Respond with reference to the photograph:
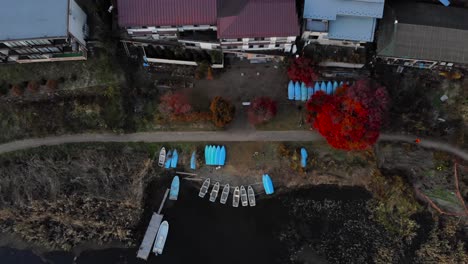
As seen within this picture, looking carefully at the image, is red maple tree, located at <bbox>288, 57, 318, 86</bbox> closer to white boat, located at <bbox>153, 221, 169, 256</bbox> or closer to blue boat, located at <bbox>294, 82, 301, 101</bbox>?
blue boat, located at <bbox>294, 82, 301, 101</bbox>

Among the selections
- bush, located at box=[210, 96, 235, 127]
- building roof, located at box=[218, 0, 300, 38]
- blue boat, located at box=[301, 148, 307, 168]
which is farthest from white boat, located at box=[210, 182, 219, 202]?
building roof, located at box=[218, 0, 300, 38]

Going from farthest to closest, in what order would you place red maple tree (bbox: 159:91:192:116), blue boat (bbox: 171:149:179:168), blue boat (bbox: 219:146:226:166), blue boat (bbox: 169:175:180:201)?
1. blue boat (bbox: 169:175:180:201)
2. blue boat (bbox: 171:149:179:168)
3. blue boat (bbox: 219:146:226:166)
4. red maple tree (bbox: 159:91:192:116)

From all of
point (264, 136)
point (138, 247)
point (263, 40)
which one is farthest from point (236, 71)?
point (138, 247)

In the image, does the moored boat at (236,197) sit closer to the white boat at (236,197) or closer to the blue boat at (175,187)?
the white boat at (236,197)

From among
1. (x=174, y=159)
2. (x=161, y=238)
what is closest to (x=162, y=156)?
(x=174, y=159)

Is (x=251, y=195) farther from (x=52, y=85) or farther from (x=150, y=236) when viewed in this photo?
(x=52, y=85)

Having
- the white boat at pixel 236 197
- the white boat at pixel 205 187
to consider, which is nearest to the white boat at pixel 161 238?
the white boat at pixel 205 187
